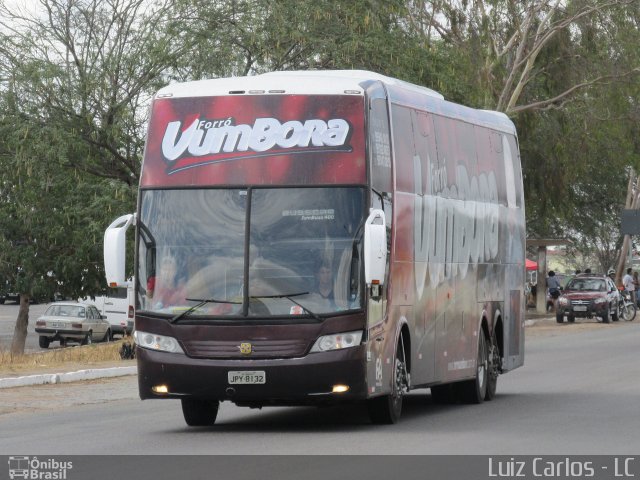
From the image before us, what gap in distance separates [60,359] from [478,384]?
12.7m

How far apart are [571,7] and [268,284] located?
32.2 meters

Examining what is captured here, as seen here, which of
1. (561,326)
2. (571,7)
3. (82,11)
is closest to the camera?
(82,11)

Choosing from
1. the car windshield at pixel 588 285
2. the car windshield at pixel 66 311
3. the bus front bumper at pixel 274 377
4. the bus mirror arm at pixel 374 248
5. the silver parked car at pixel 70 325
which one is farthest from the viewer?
the car windshield at pixel 588 285

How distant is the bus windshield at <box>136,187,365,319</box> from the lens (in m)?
14.7

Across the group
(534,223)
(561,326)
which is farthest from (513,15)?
(534,223)

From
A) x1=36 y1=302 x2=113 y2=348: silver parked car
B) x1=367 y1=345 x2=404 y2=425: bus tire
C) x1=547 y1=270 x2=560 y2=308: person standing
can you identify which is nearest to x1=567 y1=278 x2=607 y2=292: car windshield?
x1=547 y1=270 x2=560 y2=308: person standing

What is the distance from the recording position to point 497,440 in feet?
45.9

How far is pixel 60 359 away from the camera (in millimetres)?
30016

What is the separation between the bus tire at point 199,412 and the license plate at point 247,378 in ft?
4.60

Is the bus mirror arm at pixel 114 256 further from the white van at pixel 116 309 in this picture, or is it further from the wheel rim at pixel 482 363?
the white van at pixel 116 309

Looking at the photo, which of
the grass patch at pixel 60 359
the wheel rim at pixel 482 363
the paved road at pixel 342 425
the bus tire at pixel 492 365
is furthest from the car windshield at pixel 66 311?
the wheel rim at pixel 482 363

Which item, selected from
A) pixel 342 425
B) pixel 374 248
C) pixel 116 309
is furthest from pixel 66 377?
pixel 116 309

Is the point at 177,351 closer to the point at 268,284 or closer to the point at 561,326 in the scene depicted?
the point at 268,284

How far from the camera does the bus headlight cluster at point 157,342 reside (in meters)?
14.9
